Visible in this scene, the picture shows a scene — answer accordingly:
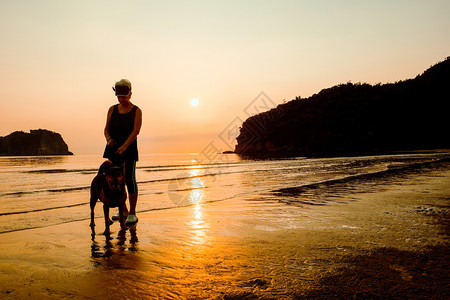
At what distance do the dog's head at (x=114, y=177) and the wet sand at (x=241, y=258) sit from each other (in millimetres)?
757

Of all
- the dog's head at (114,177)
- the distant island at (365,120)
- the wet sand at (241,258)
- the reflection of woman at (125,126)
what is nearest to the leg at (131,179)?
the reflection of woman at (125,126)

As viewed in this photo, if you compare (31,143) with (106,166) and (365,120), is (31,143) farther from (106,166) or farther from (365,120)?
(106,166)

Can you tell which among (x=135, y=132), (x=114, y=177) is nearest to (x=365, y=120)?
(x=135, y=132)

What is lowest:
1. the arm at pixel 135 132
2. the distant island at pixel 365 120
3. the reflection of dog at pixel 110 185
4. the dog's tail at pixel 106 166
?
the reflection of dog at pixel 110 185

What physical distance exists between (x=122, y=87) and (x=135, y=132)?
0.80m

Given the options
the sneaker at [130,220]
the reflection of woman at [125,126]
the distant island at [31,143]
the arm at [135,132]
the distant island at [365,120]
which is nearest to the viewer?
the arm at [135,132]

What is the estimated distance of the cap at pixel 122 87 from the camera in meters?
4.60

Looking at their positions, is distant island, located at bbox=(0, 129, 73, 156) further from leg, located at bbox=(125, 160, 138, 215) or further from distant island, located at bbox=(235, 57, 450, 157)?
leg, located at bbox=(125, 160, 138, 215)

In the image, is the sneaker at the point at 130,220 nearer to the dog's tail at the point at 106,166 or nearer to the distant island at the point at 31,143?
the dog's tail at the point at 106,166

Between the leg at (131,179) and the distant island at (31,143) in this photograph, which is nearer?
the leg at (131,179)

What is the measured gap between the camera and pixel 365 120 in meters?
78.0

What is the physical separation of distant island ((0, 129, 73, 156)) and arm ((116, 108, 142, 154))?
168674mm

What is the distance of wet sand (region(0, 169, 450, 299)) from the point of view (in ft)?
A: 6.97

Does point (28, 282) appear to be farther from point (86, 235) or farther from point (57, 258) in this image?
point (86, 235)
